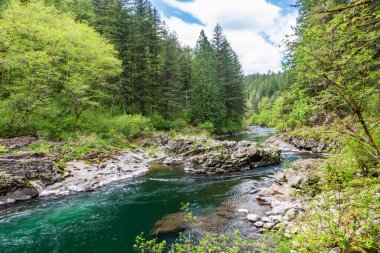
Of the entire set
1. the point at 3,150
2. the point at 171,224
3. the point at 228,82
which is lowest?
the point at 171,224

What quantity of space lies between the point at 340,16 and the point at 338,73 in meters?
1.03

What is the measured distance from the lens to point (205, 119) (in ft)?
128

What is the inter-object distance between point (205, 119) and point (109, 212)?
30.1m

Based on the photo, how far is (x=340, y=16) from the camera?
412 cm

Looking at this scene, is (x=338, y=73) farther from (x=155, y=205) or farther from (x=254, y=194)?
(x=155, y=205)

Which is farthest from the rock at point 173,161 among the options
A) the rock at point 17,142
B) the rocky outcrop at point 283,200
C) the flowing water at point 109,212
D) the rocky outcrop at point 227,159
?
the rock at point 17,142

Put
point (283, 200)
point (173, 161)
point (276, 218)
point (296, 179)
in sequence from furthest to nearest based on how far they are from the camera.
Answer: point (173, 161) < point (296, 179) < point (283, 200) < point (276, 218)

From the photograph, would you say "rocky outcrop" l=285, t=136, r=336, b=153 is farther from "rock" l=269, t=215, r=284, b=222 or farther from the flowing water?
"rock" l=269, t=215, r=284, b=222

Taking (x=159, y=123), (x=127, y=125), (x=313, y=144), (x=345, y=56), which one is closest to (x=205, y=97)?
(x=159, y=123)

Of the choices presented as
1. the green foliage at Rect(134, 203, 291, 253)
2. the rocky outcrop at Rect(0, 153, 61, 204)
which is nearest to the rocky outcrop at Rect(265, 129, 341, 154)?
the green foliage at Rect(134, 203, 291, 253)

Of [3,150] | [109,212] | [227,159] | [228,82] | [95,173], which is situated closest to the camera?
[109,212]

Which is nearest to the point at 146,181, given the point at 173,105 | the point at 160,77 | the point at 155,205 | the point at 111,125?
the point at 155,205

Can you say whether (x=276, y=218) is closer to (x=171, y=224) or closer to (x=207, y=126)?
(x=171, y=224)

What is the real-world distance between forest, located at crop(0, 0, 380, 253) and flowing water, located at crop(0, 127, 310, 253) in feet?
0.63
